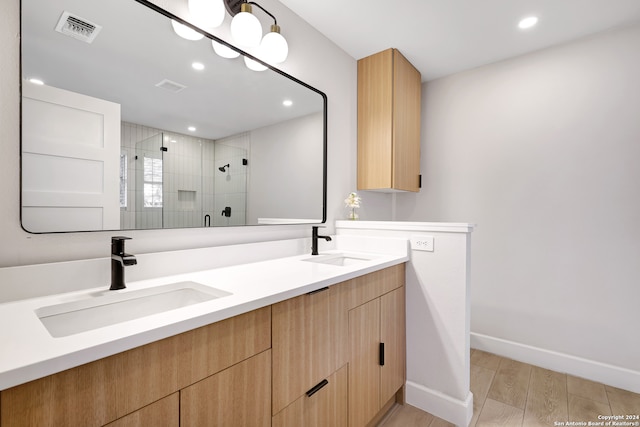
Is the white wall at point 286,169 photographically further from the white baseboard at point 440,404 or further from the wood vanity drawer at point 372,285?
the white baseboard at point 440,404

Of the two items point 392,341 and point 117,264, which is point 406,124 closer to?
point 392,341

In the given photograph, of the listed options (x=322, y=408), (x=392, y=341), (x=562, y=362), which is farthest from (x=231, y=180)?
(x=562, y=362)

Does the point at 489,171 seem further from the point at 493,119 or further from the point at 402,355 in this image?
the point at 402,355

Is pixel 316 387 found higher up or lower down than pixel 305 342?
lower down

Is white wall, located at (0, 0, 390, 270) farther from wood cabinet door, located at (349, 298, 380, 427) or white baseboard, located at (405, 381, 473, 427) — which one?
white baseboard, located at (405, 381, 473, 427)

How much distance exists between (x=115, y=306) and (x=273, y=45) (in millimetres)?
1466

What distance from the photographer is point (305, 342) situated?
1105 millimetres

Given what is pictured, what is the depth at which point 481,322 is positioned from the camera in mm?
2537

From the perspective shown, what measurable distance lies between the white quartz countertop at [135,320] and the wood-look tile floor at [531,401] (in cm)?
105

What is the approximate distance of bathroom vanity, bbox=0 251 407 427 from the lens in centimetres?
59

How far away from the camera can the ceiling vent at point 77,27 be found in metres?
1.05

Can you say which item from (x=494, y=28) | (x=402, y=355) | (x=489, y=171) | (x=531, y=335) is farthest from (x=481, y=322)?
(x=494, y=28)

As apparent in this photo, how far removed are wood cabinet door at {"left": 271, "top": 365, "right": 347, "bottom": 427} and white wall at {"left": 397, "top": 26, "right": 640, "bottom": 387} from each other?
1795 millimetres

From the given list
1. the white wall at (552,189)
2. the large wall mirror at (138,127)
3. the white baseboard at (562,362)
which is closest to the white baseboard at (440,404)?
the white baseboard at (562,362)
